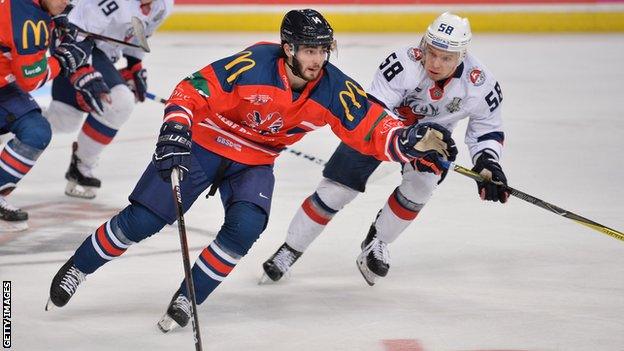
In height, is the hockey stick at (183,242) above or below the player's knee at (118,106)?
above

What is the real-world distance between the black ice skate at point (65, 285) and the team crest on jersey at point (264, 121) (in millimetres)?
710

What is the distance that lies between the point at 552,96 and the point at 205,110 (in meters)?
5.05

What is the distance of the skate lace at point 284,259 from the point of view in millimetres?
4102

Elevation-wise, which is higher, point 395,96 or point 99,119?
point 395,96

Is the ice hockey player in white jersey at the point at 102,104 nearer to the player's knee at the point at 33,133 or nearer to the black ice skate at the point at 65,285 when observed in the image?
the player's knee at the point at 33,133

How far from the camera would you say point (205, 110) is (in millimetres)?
3578

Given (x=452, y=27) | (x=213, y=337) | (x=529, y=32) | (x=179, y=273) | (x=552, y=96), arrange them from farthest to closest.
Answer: (x=529, y=32), (x=552, y=96), (x=179, y=273), (x=452, y=27), (x=213, y=337)

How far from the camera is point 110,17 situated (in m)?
5.34

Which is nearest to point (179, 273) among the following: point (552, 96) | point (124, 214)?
point (124, 214)

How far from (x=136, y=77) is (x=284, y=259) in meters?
1.92

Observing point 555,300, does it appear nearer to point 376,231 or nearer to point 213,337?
point 376,231

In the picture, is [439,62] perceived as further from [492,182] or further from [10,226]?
[10,226]

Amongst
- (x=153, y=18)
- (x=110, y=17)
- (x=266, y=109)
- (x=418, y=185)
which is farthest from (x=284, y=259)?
(x=153, y=18)

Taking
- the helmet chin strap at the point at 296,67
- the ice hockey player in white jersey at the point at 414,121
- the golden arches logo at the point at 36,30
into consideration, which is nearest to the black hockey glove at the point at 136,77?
the golden arches logo at the point at 36,30
